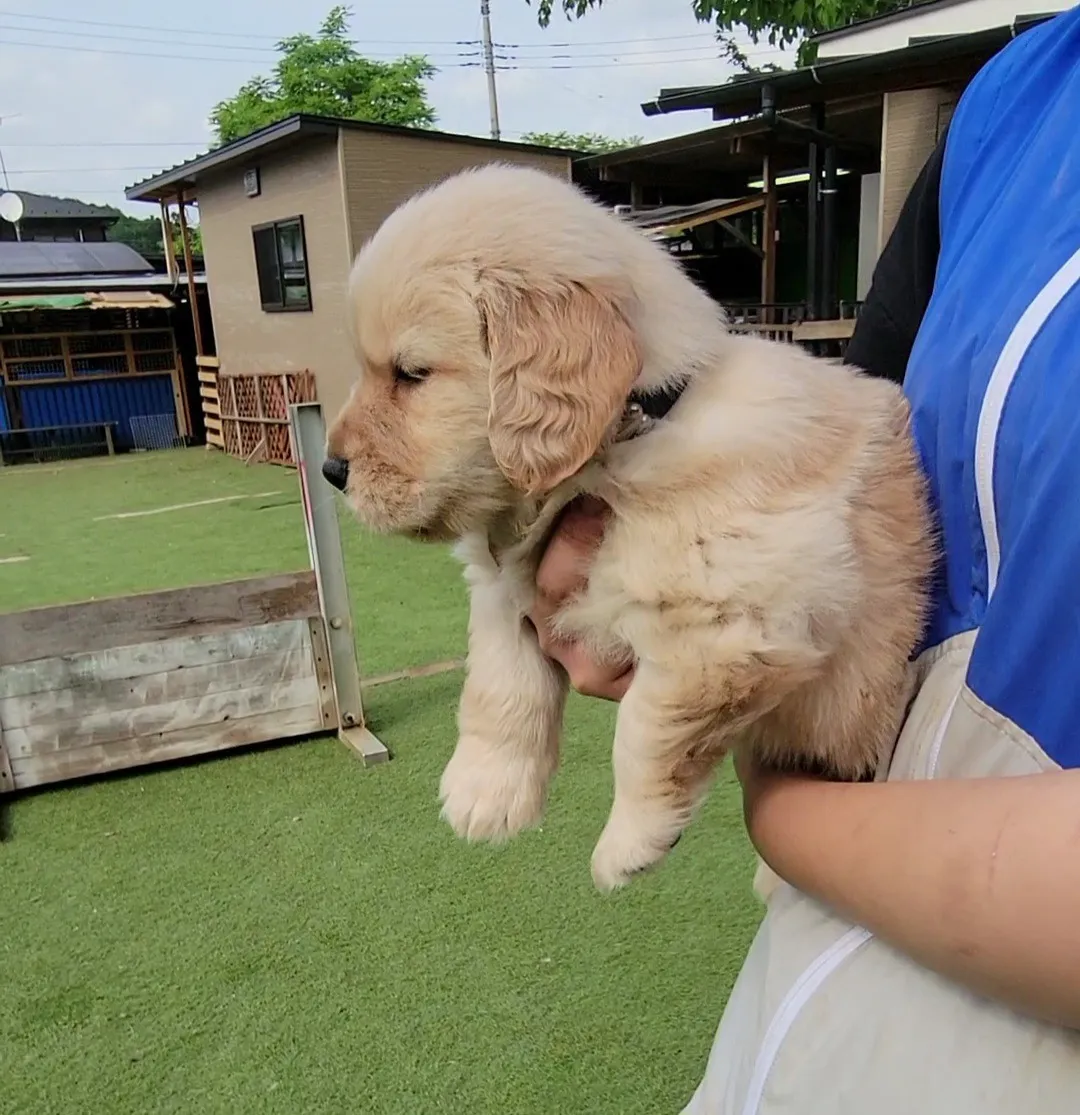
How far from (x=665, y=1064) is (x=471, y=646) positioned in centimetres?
175

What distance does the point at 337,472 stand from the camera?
5.41ft

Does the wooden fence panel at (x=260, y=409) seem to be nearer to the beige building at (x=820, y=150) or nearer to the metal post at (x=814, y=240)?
the beige building at (x=820, y=150)

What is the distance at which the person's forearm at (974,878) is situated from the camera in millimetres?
774

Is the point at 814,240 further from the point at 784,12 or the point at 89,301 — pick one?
the point at 89,301

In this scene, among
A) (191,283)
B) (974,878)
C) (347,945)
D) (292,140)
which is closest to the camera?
(974,878)

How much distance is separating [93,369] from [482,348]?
21.6m

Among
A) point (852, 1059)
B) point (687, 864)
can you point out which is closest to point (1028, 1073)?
point (852, 1059)

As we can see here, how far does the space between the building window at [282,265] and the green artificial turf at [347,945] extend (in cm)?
1101

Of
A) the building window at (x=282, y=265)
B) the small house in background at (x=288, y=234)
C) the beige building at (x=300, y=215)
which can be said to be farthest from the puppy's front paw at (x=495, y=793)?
the building window at (x=282, y=265)

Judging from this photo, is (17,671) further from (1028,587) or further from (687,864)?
(1028,587)

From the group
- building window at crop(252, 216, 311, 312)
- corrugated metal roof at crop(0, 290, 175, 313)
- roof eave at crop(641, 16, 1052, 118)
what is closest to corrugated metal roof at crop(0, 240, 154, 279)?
corrugated metal roof at crop(0, 290, 175, 313)

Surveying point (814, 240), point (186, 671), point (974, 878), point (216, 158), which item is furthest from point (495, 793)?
point (216, 158)

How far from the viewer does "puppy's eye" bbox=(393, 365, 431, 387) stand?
1.62m

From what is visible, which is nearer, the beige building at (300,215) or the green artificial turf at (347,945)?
the green artificial turf at (347,945)
